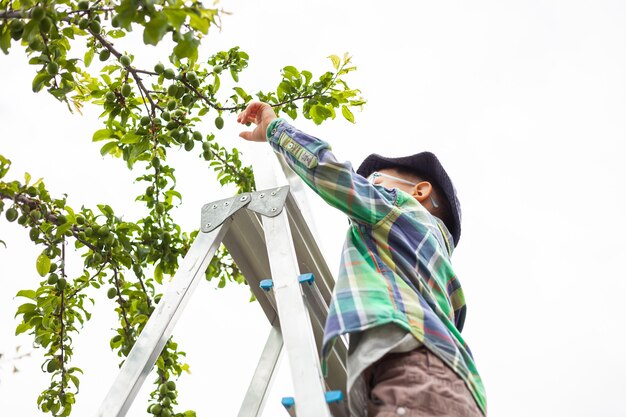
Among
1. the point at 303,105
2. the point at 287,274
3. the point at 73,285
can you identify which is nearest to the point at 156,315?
the point at 287,274

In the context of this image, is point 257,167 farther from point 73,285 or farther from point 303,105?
point 73,285

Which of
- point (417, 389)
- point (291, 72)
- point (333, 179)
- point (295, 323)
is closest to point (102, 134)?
point (291, 72)

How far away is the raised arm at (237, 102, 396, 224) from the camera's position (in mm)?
1623

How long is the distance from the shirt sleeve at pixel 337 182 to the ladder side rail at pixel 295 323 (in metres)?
0.15

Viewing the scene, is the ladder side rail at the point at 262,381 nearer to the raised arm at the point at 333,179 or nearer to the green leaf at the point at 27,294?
the raised arm at the point at 333,179

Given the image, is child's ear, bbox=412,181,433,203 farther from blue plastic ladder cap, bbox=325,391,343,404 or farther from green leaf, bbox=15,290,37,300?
green leaf, bbox=15,290,37,300

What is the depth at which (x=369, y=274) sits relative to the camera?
152 cm

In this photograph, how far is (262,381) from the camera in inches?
78.2

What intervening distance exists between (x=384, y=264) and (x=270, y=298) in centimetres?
61

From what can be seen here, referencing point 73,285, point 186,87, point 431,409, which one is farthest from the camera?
point 73,285

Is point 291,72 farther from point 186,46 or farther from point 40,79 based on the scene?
point 186,46

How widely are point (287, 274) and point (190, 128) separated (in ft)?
3.44

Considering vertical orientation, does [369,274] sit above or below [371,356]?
above

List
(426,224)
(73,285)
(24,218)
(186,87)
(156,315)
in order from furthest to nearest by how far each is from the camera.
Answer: (73,285) < (186,87) < (24,218) < (426,224) < (156,315)
